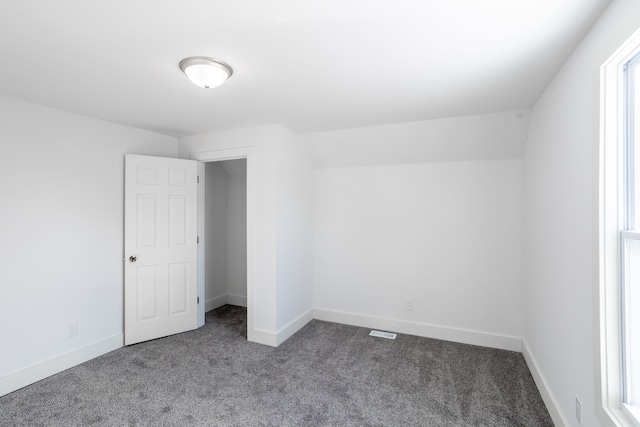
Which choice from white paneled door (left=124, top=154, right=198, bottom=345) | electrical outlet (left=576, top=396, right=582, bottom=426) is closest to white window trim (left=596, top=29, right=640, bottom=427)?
electrical outlet (left=576, top=396, right=582, bottom=426)

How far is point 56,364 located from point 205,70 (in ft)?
9.10

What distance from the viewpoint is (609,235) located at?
4.58ft

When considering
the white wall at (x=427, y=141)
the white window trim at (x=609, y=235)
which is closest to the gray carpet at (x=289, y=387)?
the white window trim at (x=609, y=235)

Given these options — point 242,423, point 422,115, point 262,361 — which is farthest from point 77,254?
point 422,115

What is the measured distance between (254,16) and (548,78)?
193 centimetres

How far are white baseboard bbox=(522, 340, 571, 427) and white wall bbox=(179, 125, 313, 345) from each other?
2.25m

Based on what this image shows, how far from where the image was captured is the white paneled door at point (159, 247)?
324 cm

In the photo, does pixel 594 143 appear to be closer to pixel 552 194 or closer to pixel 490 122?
pixel 552 194

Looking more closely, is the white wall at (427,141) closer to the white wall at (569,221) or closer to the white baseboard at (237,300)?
the white wall at (569,221)

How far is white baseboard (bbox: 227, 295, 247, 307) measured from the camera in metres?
4.53

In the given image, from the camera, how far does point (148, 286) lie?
3.34 meters

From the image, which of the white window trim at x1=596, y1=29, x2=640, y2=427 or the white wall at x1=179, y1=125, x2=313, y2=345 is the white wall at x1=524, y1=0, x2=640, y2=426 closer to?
the white window trim at x1=596, y1=29, x2=640, y2=427

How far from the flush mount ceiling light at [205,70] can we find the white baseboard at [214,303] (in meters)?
3.24

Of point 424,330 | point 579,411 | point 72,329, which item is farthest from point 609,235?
point 72,329
